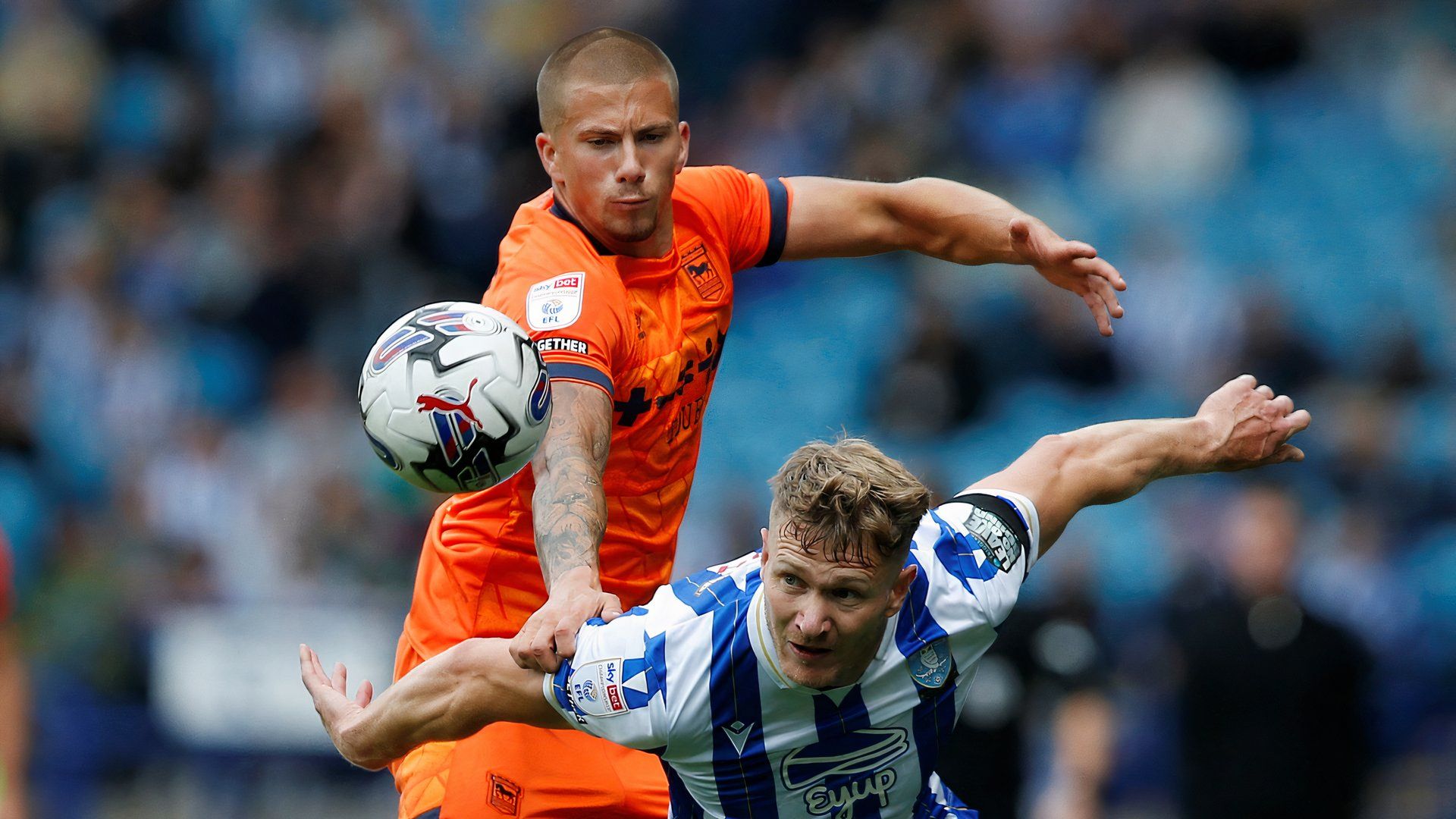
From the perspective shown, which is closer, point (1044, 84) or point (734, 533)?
point (734, 533)

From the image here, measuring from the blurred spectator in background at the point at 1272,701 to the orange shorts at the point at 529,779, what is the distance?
15.1 feet

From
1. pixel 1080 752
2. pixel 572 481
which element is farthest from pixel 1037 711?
pixel 572 481

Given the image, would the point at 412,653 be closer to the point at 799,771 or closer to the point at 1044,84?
the point at 799,771

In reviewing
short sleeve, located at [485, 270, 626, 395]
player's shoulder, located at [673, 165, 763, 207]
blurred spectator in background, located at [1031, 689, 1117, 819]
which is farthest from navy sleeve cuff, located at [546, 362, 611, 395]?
blurred spectator in background, located at [1031, 689, 1117, 819]

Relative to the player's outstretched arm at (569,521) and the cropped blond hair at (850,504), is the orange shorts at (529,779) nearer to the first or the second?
the player's outstretched arm at (569,521)

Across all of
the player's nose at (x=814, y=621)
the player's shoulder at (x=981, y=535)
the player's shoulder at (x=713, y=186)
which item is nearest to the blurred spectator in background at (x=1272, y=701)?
the player's shoulder at (x=713, y=186)

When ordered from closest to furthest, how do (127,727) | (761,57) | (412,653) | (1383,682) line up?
(412,653), (1383,682), (127,727), (761,57)

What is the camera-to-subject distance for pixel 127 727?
10.9 meters

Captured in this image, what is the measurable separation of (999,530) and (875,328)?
8328mm

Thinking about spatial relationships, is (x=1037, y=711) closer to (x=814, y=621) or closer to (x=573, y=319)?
(x=573, y=319)

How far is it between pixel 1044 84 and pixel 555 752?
9.53 m

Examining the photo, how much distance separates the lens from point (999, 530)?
4.93 m

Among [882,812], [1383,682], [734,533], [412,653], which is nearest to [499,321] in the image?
[412,653]

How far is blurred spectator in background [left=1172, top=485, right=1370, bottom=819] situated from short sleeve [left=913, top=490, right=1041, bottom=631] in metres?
4.29
